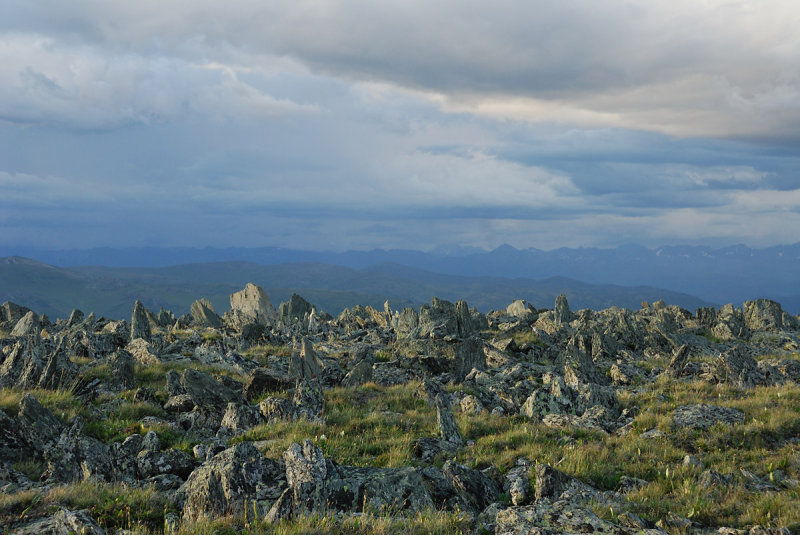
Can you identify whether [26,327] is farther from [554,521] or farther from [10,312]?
[554,521]

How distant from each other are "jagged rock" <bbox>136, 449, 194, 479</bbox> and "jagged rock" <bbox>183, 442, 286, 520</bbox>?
2.41 m

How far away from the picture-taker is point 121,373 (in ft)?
77.9

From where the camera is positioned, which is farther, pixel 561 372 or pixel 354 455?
pixel 561 372

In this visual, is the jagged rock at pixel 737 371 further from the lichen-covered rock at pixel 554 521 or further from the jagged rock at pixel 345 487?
the jagged rock at pixel 345 487

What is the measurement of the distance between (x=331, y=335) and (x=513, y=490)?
3512cm

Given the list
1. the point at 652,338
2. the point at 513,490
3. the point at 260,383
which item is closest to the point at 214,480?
the point at 513,490

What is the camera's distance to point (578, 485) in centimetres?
1359

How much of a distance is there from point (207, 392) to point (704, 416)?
18.5 metres

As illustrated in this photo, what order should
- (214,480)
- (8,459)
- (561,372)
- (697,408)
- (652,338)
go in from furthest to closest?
(652,338)
(561,372)
(697,408)
(8,459)
(214,480)

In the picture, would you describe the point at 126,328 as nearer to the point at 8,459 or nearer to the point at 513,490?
the point at 8,459

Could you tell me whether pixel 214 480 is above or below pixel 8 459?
above

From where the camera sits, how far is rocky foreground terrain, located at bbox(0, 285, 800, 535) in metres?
11.0

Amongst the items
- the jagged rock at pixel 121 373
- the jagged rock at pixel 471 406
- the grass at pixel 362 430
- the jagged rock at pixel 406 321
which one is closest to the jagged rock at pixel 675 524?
the grass at pixel 362 430

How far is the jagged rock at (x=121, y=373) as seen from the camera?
76.7 feet
